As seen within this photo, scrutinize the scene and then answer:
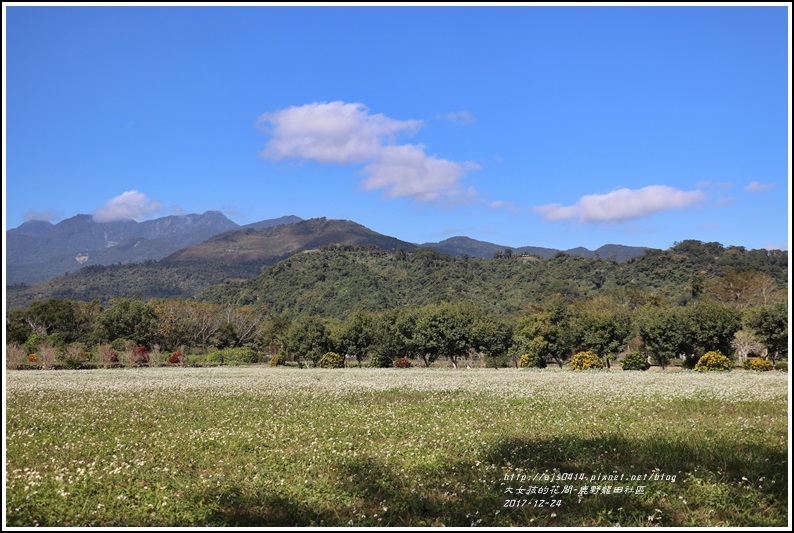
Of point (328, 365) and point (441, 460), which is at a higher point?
point (441, 460)

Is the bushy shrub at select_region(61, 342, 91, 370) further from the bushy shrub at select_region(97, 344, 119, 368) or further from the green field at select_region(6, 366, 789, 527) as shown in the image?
the green field at select_region(6, 366, 789, 527)

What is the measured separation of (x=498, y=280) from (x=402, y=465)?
134396mm

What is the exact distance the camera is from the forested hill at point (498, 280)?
102688 mm

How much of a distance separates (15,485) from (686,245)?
496 feet

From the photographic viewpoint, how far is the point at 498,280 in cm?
14188

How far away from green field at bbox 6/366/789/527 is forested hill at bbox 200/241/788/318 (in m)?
87.4

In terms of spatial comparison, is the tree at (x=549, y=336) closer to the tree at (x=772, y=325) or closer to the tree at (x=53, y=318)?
the tree at (x=772, y=325)

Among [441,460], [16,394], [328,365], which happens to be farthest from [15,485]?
[328,365]

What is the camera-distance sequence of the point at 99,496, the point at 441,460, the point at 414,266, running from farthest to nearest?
the point at 414,266 < the point at 441,460 < the point at 99,496

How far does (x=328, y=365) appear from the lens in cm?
5862

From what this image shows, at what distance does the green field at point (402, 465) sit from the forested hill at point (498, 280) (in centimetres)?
8742

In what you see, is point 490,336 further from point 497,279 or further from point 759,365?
point 497,279

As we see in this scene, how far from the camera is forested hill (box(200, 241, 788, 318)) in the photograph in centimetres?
10269

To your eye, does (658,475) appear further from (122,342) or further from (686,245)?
(686,245)
